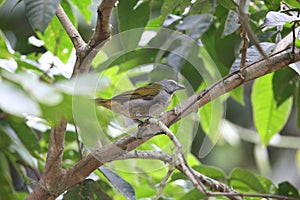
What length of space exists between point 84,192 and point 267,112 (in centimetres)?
61

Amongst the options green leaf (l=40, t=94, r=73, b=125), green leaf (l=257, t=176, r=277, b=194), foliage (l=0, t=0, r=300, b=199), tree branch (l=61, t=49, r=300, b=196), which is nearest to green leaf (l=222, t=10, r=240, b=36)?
foliage (l=0, t=0, r=300, b=199)

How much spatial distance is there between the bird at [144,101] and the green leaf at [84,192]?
14 centimetres

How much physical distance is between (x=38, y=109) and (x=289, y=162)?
3.28 meters

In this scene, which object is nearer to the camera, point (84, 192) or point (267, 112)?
point (84, 192)

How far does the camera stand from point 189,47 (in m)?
1.24

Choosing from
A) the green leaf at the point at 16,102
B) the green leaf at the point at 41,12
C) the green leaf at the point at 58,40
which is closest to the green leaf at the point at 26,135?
the green leaf at the point at 58,40

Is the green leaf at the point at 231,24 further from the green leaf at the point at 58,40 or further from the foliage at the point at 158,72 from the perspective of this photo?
the green leaf at the point at 58,40

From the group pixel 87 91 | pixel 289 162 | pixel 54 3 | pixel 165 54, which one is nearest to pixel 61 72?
pixel 165 54

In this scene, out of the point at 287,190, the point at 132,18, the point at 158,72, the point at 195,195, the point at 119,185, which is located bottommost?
the point at 287,190

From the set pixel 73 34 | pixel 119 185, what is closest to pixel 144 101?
pixel 119 185

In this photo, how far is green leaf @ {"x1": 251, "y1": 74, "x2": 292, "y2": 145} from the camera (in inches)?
54.4

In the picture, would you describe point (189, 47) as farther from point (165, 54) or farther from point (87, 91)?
point (87, 91)

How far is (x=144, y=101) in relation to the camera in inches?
40.9

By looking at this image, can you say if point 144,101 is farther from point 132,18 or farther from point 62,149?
point 62,149
